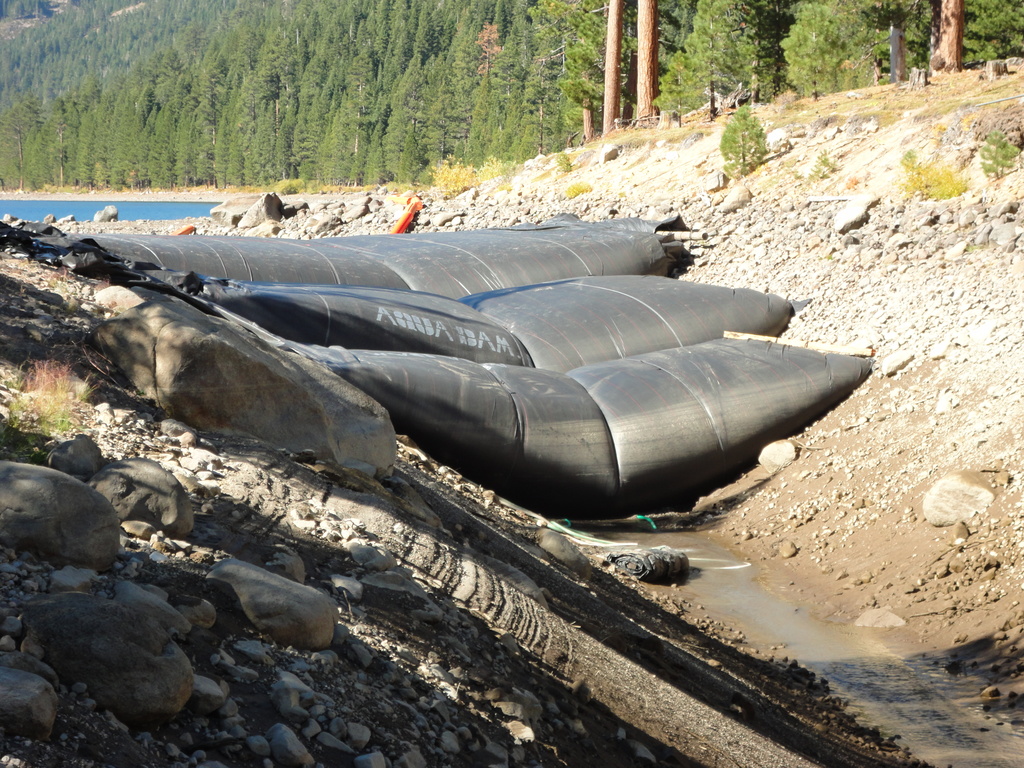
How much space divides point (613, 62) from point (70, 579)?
65.5 feet

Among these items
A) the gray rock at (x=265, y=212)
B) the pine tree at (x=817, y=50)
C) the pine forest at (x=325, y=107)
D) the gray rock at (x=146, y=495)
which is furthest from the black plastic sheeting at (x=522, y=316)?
the pine forest at (x=325, y=107)

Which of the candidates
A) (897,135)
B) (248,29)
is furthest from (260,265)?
(248,29)

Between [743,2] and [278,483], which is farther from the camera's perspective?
[743,2]

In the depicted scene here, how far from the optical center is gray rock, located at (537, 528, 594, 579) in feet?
18.6

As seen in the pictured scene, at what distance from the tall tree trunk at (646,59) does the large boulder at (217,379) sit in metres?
16.8

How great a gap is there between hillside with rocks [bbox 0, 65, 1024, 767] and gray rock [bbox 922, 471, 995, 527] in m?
0.02

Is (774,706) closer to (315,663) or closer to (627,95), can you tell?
(315,663)

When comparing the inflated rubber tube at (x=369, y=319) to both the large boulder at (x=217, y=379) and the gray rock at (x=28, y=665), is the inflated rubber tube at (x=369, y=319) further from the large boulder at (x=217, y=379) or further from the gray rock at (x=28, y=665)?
the gray rock at (x=28, y=665)

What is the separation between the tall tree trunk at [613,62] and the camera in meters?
20.6

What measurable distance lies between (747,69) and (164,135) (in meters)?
56.8

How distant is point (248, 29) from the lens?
76000mm

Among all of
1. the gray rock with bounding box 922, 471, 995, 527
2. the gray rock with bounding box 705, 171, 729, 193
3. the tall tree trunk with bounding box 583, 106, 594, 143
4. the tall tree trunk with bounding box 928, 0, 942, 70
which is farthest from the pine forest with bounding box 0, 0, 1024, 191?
the gray rock with bounding box 922, 471, 995, 527

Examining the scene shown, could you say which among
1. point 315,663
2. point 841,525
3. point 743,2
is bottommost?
point 841,525

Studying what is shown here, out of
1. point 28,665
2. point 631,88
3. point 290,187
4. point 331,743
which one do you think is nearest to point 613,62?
point 631,88
